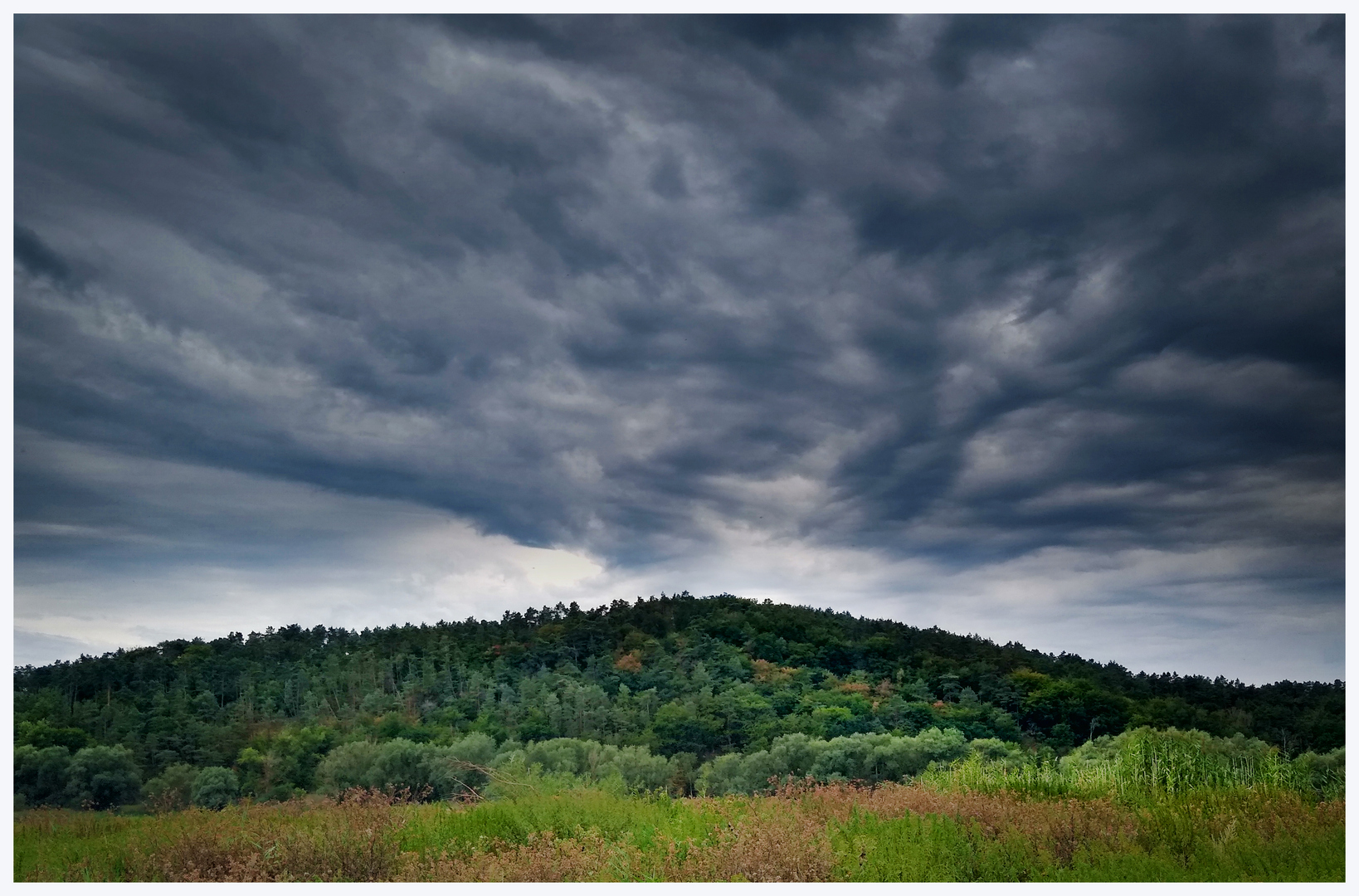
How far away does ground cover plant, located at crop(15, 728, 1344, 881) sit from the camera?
6973 mm

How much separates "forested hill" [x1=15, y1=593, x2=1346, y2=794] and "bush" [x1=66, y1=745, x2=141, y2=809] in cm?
20

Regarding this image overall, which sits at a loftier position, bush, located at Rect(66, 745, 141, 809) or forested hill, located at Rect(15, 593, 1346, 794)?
forested hill, located at Rect(15, 593, 1346, 794)

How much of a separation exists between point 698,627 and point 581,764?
295cm

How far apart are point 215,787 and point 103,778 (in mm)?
1252

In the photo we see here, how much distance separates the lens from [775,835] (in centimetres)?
714

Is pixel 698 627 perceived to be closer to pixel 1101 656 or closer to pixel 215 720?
pixel 1101 656

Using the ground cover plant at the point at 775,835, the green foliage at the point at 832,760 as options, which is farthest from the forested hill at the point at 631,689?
the ground cover plant at the point at 775,835

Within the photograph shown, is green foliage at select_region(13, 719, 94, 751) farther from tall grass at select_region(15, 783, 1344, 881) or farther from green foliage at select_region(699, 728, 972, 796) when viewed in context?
green foliage at select_region(699, 728, 972, 796)

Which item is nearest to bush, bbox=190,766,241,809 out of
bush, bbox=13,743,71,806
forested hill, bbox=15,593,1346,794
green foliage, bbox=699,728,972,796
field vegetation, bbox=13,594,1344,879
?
field vegetation, bbox=13,594,1344,879

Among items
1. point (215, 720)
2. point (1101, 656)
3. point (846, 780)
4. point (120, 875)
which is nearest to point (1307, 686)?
point (1101, 656)

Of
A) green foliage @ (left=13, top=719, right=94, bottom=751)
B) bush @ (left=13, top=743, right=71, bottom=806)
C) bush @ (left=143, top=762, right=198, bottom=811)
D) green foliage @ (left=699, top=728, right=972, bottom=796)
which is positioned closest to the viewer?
bush @ (left=13, top=743, right=71, bottom=806)

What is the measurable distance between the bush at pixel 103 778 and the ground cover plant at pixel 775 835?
0.57 meters
